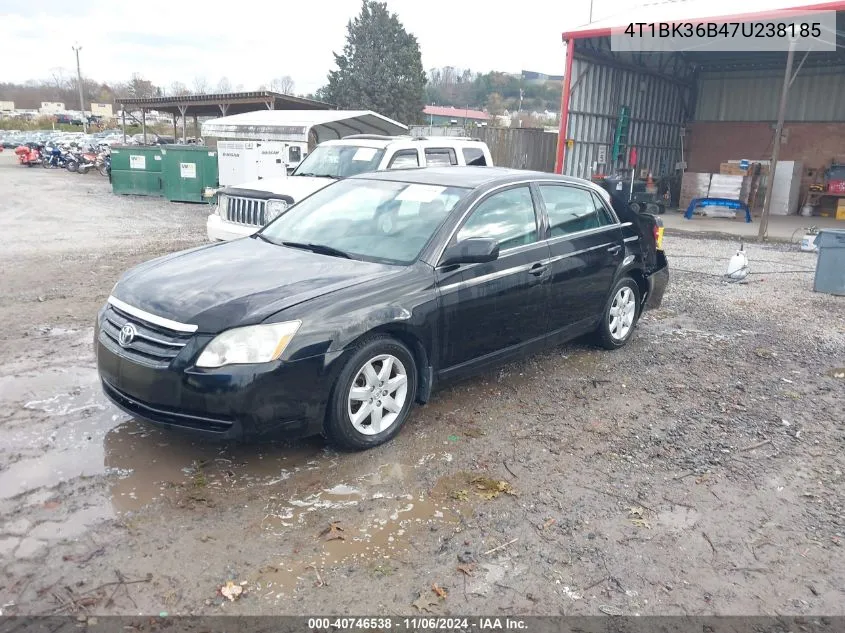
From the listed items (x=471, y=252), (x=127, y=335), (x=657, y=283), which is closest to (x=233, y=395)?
(x=127, y=335)

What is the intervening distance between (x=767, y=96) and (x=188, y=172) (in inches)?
714

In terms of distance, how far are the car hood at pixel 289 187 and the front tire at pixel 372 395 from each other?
4942 mm

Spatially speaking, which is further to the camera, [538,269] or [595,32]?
[595,32]

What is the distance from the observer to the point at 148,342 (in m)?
3.65

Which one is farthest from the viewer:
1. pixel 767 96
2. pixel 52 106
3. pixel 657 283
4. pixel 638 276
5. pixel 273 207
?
pixel 52 106

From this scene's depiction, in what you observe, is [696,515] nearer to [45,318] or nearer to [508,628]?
[508,628]

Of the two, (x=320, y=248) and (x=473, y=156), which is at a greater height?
(x=473, y=156)

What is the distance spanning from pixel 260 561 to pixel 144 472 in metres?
1.08

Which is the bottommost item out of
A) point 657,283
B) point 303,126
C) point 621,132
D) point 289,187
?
point 657,283

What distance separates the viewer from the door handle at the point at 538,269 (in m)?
4.88

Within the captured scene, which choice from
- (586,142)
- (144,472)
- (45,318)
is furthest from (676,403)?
(586,142)

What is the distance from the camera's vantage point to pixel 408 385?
4160 mm

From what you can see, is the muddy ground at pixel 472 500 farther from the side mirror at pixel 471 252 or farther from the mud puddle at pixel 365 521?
the side mirror at pixel 471 252

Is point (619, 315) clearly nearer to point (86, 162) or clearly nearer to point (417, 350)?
point (417, 350)
